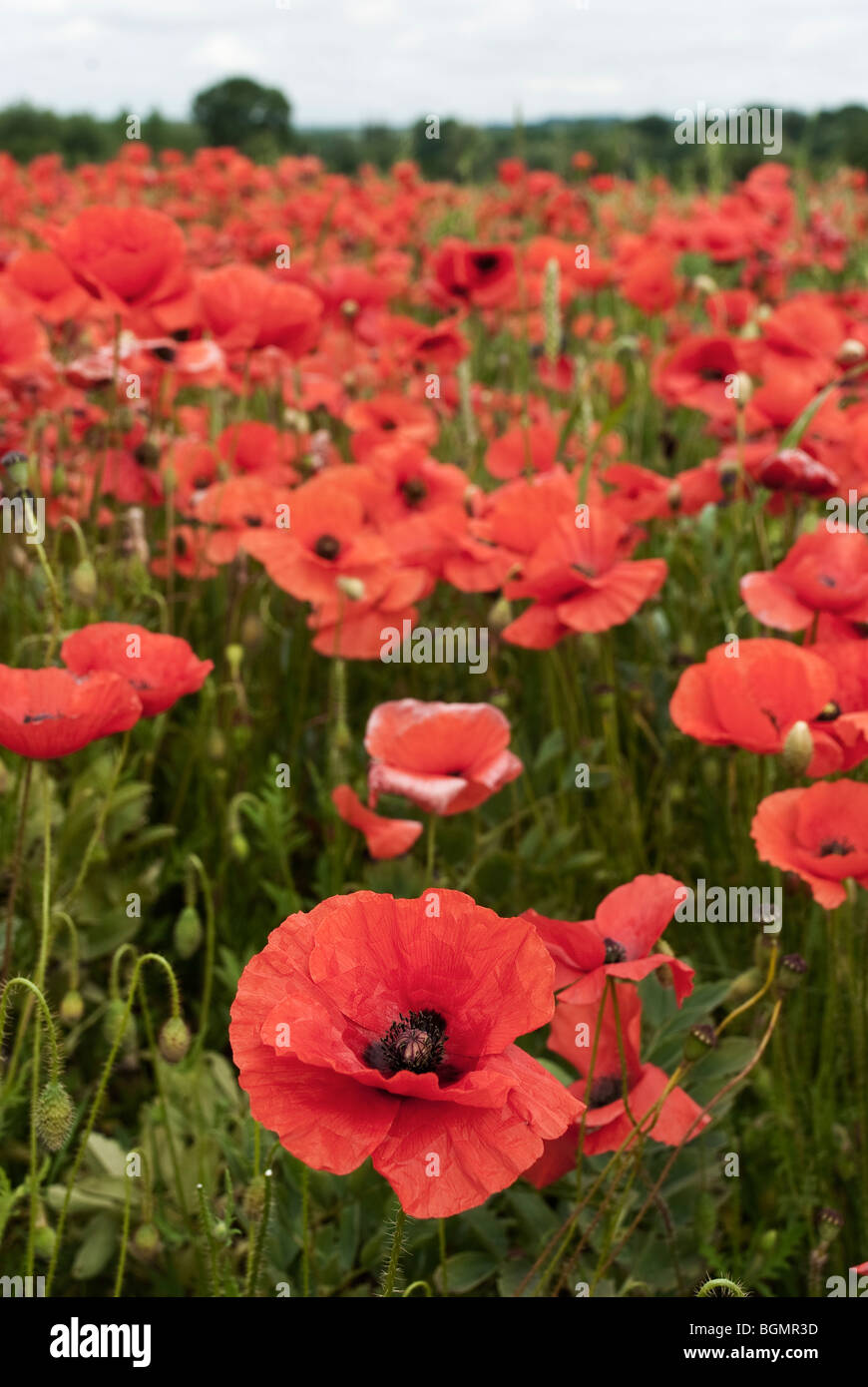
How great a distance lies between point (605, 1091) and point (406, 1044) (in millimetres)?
513

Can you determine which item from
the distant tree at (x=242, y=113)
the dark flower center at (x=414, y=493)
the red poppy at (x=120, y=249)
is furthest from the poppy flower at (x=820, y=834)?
the distant tree at (x=242, y=113)

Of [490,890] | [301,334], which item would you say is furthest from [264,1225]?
[301,334]

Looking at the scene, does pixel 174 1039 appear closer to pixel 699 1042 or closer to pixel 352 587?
pixel 699 1042

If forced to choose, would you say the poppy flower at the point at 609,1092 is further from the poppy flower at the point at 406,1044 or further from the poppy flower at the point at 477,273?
the poppy flower at the point at 477,273

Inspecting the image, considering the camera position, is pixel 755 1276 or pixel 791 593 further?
pixel 791 593

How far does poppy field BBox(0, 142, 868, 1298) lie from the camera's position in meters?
0.91

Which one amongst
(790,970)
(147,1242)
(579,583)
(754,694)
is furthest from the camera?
(579,583)

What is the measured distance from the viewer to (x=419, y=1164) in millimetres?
812

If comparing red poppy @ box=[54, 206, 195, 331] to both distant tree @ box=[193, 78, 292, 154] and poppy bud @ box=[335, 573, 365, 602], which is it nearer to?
poppy bud @ box=[335, 573, 365, 602]

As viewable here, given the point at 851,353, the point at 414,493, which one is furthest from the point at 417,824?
the point at 851,353

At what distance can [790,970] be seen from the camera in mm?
1230

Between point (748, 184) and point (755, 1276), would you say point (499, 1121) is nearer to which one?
point (755, 1276)

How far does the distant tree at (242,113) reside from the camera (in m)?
12.5
